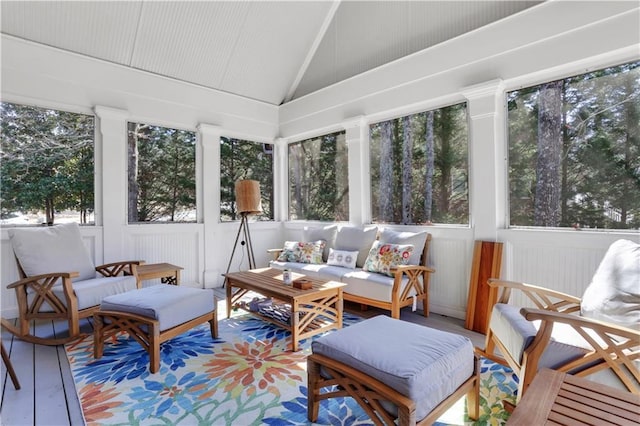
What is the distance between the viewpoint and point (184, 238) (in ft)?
15.4

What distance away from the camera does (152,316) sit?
243cm

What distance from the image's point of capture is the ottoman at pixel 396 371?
146 cm

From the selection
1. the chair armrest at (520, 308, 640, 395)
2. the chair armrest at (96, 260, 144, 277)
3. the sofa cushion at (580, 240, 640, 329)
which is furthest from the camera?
the chair armrest at (96, 260, 144, 277)

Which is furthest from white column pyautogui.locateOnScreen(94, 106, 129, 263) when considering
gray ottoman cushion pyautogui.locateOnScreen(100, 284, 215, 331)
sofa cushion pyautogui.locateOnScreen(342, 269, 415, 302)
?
sofa cushion pyautogui.locateOnScreen(342, 269, 415, 302)

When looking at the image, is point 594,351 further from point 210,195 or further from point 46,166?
point 46,166

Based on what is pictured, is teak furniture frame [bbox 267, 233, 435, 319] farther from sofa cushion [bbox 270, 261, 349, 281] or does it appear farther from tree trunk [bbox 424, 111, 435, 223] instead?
tree trunk [bbox 424, 111, 435, 223]

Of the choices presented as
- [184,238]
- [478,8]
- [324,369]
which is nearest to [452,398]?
[324,369]

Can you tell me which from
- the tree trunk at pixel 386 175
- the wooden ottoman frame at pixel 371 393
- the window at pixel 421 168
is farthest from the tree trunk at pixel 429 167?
the wooden ottoman frame at pixel 371 393

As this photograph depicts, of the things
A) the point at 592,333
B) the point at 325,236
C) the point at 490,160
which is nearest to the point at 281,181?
the point at 325,236

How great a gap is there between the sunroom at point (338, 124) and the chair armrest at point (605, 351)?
1392mm

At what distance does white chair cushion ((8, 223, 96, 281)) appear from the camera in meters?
3.06

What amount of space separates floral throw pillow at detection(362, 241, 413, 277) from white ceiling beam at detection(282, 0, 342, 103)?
10.2ft

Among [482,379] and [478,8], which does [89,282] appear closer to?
[482,379]

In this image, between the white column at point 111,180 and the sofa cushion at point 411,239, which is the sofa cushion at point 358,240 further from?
the white column at point 111,180
